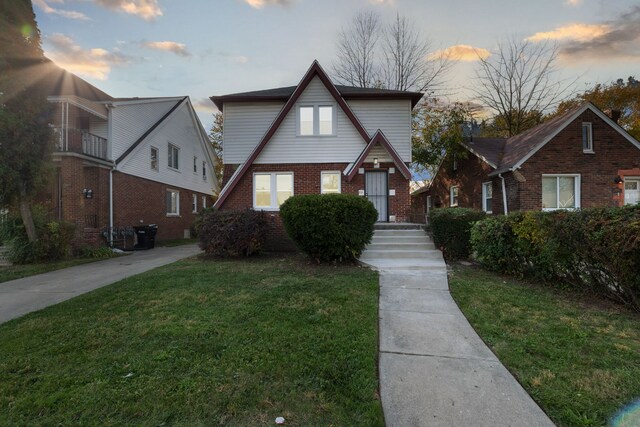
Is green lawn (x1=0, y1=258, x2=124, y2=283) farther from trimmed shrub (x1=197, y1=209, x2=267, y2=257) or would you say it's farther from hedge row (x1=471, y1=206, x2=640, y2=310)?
hedge row (x1=471, y1=206, x2=640, y2=310)

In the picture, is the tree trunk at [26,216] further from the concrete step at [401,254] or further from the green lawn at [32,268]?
the concrete step at [401,254]

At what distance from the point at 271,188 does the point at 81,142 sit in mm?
8120

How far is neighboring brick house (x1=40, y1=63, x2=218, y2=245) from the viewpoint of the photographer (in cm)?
1252

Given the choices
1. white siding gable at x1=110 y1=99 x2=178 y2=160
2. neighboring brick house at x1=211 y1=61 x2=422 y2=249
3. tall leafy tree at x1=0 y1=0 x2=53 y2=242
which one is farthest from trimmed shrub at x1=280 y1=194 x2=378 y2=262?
white siding gable at x1=110 y1=99 x2=178 y2=160

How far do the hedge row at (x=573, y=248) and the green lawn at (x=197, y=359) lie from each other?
341 cm

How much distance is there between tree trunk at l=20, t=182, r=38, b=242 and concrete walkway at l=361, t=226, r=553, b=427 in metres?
11.6

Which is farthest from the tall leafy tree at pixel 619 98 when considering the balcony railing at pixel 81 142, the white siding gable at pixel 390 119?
the balcony railing at pixel 81 142

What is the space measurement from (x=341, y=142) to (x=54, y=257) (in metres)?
10.8

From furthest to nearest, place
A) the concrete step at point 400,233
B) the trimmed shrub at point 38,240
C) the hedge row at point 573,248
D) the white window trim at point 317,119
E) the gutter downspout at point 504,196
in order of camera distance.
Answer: the gutter downspout at point 504,196 → the white window trim at point 317,119 → the trimmed shrub at point 38,240 → the concrete step at point 400,233 → the hedge row at point 573,248

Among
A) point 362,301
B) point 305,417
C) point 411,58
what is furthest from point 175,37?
point 411,58

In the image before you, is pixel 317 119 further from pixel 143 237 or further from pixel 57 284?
pixel 143 237

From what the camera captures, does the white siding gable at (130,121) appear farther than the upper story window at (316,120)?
Yes

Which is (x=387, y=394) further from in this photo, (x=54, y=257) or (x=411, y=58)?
(x=411, y=58)

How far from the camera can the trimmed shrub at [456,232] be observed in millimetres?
8539
